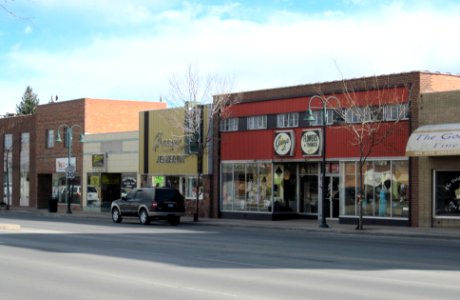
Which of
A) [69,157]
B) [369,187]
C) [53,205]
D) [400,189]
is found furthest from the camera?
[53,205]

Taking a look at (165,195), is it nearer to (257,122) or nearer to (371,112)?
(257,122)

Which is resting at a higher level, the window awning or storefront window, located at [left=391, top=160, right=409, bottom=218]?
the window awning

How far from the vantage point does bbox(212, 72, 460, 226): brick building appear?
29.4 metres

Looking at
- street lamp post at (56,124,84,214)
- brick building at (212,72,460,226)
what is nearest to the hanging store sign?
brick building at (212,72,460,226)

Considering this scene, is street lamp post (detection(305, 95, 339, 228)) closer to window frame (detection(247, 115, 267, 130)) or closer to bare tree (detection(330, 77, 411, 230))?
bare tree (detection(330, 77, 411, 230))

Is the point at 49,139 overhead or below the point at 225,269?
overhead

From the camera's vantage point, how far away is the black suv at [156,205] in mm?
33188

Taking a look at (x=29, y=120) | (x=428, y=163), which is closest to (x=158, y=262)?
(x=428, y=163)

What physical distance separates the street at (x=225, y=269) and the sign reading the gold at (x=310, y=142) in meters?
10.7

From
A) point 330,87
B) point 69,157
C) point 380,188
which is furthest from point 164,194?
point 69,157

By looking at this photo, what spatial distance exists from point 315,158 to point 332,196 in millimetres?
2154

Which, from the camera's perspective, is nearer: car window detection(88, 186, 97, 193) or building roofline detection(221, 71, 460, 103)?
building roofline detection(221, 71, 460, 103)

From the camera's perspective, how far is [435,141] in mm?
27297

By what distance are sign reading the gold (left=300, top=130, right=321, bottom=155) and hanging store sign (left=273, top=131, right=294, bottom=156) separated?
700 mm
